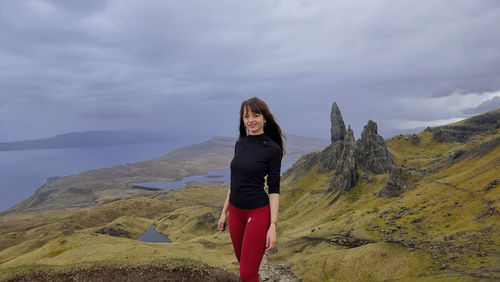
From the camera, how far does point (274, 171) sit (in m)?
7.20

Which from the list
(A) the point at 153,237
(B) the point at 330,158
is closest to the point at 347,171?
(B) the point at 330,158

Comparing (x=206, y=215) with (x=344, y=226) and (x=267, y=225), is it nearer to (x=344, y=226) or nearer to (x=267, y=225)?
(x=344, y=226)

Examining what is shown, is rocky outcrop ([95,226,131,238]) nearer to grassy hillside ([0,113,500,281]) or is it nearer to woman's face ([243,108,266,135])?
grassy hillside ([0,113,500,281])

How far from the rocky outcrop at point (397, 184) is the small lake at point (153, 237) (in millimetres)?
100386

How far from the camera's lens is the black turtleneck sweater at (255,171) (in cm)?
708

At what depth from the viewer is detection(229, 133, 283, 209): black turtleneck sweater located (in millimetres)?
7078

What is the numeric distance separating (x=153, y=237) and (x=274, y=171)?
145 metres

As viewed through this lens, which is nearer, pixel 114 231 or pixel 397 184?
pixel 397 184

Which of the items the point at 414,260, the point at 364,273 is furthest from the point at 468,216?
the point at 364,273

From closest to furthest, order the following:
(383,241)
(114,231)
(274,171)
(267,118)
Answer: (274,171)
(267,118)
(383,241)
(114,231)

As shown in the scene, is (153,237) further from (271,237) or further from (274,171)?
(274,171)

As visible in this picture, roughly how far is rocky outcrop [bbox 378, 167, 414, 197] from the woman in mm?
80237

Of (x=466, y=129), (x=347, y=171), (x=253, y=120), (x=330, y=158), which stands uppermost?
(x=253, y=120)

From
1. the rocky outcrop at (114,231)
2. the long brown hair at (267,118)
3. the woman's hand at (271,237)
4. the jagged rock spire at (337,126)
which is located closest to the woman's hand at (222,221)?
the woman's hand at (271,237)
